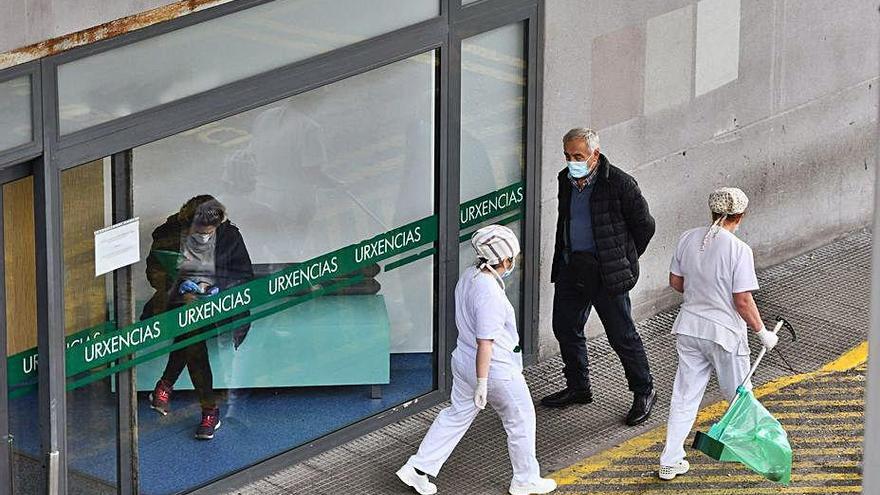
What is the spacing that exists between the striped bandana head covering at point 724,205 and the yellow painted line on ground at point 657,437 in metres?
1.43

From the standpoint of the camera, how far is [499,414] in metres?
8.66

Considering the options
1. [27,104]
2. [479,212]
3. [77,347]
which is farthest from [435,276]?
[27,104]

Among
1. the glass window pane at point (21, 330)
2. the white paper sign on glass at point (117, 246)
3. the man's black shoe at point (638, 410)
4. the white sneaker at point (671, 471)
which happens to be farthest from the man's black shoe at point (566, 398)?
the glass window pane at point (21, 330)

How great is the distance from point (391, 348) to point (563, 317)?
0.99 meters

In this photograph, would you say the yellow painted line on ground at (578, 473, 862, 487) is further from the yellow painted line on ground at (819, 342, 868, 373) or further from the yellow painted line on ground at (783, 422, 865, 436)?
the yellow painted line on ground at (819, 342, 868, 373)

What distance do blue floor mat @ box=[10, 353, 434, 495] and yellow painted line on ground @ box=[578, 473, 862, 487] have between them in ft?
4.24

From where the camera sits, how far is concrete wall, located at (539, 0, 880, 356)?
10031 millimetres

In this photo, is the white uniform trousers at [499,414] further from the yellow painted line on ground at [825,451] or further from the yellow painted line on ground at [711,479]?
the yellow painted line on ground at [825,451]

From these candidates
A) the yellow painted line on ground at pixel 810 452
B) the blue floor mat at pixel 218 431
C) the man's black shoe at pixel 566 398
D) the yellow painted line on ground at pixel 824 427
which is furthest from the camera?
the man's black shoe at pixel 566 398

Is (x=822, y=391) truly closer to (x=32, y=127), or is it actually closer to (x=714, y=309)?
(x=714, y=309)

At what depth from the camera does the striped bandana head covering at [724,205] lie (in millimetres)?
8344

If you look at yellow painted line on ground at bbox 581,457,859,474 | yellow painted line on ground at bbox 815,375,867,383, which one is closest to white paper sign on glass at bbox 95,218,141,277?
yellow painted line on ground at bbox 581,457,859,474

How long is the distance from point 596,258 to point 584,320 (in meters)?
0.55

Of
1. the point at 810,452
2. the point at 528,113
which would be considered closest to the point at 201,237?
the point at 528,113
